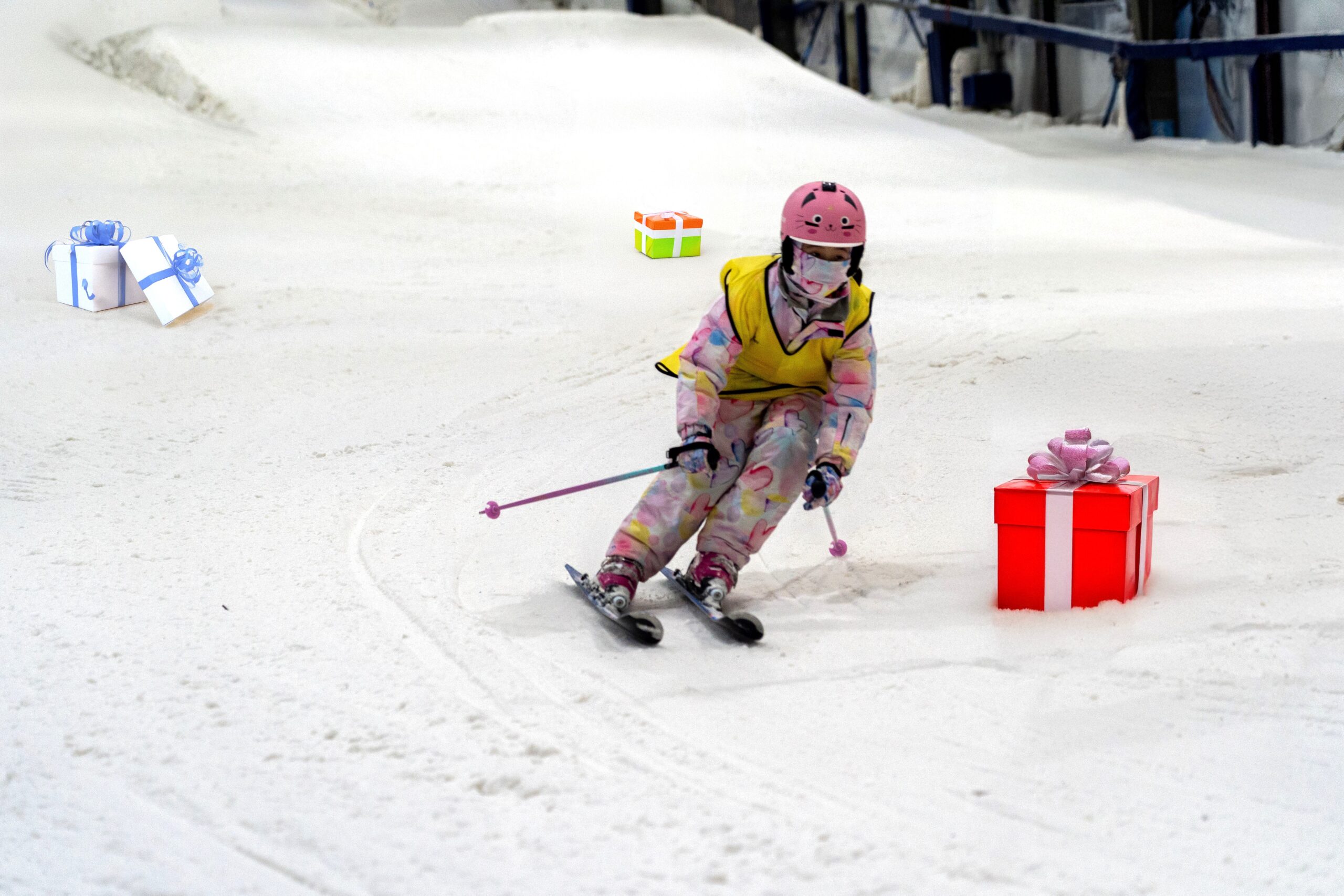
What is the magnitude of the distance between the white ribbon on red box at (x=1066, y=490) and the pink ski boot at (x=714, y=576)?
81 centimetres

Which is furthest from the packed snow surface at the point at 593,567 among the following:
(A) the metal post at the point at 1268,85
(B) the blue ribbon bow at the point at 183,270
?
(A) the metal post at the point at 1268,85

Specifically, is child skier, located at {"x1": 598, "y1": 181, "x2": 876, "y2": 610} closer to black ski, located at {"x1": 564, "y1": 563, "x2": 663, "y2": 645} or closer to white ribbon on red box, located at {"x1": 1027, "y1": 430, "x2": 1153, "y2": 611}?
black ski, located at {"x1": 564, "y1": 563, "x2": 663, "y2": 645}

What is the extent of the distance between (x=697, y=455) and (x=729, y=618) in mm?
421

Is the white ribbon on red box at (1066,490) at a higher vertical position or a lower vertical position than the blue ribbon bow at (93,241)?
lower

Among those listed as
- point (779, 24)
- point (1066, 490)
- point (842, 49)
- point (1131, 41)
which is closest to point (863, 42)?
point (842, 49)

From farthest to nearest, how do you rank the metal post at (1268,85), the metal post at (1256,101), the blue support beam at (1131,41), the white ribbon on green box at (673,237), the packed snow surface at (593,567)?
the metal post at (1256,101) < the metal post at (1268,85) < the blue support beam at (1131,41) < the white ribbon on green box at (673,237) < the packed snow surface at (593,567)

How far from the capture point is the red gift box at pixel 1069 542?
3.21 metres

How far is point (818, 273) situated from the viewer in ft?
10.7

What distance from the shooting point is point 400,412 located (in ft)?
18.2

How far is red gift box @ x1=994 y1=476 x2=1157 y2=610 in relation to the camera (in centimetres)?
321

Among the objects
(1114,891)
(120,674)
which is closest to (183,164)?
(120,674)

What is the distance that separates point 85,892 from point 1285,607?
2.73 meters

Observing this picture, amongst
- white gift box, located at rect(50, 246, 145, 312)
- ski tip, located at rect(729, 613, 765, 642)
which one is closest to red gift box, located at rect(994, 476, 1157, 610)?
ski tip, located at rect(729, 613, 765, 642)

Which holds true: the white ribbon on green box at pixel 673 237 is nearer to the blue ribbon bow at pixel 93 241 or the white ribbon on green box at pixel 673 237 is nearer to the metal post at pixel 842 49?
the blue ribbon bow at pixel 93 241
